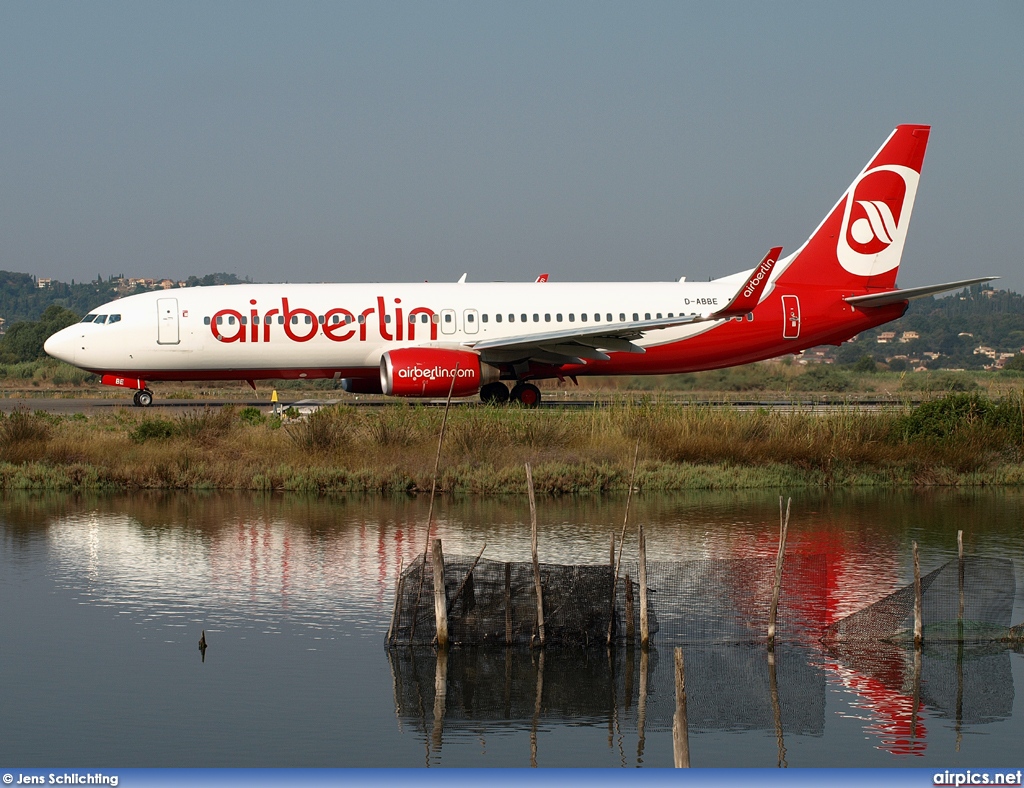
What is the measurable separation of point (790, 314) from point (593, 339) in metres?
6.85

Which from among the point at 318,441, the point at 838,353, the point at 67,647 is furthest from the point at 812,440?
the point at 838,353

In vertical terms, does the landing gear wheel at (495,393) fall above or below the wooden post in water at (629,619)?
above

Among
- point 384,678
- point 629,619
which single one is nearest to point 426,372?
point 629,619

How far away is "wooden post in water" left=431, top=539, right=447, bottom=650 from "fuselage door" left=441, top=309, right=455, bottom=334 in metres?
23.3

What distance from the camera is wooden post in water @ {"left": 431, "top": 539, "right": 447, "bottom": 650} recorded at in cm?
1204

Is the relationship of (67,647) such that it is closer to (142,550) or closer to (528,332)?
(142,550)

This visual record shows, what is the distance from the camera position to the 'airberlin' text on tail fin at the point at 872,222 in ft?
126

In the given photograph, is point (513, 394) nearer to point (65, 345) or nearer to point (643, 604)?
point (65, 345)

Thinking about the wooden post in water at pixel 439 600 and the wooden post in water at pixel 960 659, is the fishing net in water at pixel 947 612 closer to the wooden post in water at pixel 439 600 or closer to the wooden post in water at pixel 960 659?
the wooden post in water at pixel 960 659

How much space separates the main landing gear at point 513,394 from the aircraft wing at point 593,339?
90cm

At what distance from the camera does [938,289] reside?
35.0m

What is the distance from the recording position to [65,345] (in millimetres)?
35625

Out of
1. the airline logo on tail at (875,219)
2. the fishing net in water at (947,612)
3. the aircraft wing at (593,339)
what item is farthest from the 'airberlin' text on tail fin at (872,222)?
the fishing net in water at (947,612)

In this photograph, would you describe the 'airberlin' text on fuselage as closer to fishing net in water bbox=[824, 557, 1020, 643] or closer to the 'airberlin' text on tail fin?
the 'airberlin' text on tail fin
